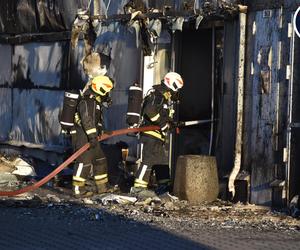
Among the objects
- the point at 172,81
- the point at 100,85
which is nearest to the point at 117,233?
the point at 172,81

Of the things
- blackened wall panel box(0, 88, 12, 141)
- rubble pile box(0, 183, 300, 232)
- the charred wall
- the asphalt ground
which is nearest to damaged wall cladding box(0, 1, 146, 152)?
blackened wall panel box(0, 88, 12, 141)

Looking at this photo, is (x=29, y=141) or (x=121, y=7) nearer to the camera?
(x=121, y=7)

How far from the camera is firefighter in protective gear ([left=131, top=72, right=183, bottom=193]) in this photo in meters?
11.7

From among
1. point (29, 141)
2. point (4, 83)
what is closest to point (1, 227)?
point (29, 141)

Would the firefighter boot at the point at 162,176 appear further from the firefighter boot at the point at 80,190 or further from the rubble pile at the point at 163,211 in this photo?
the firefighter boot at the point at 80,190

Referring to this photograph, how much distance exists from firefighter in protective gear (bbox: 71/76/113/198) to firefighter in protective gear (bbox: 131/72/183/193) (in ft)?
2.01

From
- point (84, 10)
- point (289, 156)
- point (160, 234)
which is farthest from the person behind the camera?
point (84, 10)

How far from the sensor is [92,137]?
1177 cm

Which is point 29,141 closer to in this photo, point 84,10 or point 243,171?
point 84,10

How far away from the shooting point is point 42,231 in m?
8.84

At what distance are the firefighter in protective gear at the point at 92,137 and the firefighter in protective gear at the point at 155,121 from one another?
2.01 ft

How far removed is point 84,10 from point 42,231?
6157 mm

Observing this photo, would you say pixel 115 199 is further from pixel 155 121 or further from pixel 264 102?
pixel 264 102

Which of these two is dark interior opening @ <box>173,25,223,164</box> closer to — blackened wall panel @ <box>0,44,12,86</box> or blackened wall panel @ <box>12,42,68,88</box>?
blackened wall panel @ <box>12,42,68,88</box>
